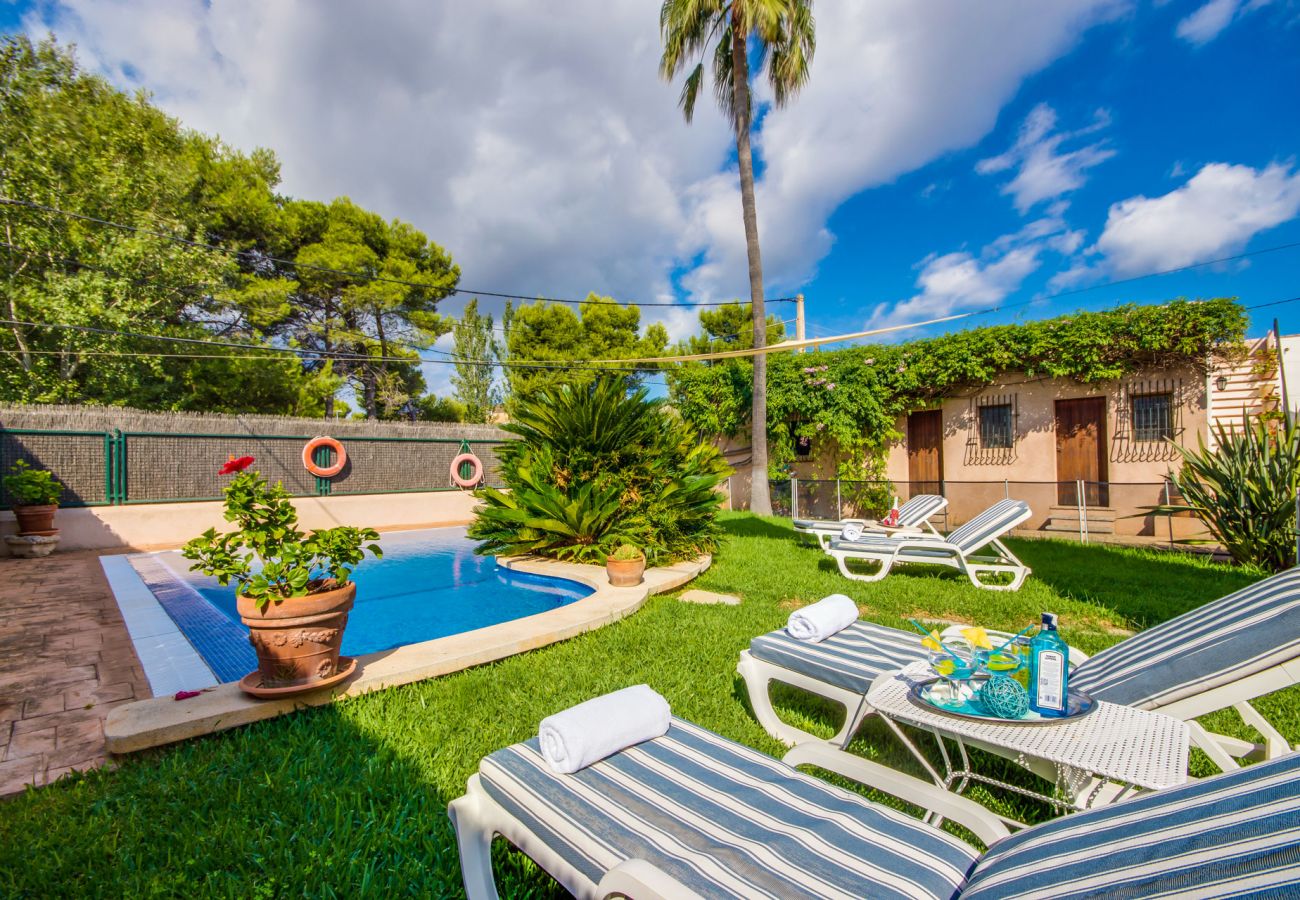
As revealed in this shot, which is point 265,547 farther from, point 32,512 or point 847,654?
point 32,512

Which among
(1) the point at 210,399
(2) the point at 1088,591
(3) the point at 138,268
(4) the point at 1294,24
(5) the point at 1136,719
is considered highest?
(4) the point at 1294,24

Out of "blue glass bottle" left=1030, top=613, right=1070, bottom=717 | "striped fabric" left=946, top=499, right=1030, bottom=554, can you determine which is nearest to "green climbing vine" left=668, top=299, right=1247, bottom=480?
"striped fabric" left=946, top=499, right=1030, bottom=554

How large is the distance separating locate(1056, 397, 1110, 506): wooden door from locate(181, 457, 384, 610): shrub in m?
12.6

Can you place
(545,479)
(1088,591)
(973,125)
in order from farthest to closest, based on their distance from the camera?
(973,125)
(545,479)
(1088,591)

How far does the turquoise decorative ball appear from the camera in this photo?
185cm

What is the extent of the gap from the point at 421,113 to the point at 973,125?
47.3 ft

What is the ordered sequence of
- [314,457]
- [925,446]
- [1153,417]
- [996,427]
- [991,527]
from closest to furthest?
[991,527], [1153,417], [996,427], [314,457], [925,446]

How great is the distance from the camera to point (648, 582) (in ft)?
18.7

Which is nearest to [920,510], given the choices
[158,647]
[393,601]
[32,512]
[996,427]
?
[996,427]

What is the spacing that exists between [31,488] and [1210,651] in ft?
42.6

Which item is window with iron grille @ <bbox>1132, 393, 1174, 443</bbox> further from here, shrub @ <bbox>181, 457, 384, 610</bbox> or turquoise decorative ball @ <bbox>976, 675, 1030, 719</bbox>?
shrub @ <bbox>181, 457, 384, 610</bbox>

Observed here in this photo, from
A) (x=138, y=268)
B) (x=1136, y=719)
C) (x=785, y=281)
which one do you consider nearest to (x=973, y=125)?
(x=785, y=281)

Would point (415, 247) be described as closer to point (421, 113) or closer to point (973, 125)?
point (421, 113)

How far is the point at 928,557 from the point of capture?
630 cm
